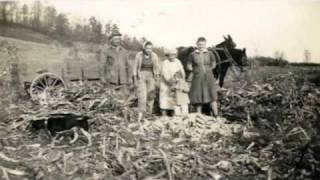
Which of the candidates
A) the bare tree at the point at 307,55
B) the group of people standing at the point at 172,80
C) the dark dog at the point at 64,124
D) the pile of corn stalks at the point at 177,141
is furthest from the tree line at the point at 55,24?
the bare tree at the point at 307,55

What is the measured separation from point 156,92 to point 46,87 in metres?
0.83

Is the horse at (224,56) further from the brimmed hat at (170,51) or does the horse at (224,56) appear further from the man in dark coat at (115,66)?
the man in dark coat at (115,66)

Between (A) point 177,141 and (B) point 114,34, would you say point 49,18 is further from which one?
(A) point 177,141

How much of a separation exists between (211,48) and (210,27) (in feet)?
1.70

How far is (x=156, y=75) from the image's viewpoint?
13.5 feet

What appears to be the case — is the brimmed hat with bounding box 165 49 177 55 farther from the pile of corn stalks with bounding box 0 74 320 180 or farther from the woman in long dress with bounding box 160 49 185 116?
the pile of corn stalks with bounding box 0 74 320 180

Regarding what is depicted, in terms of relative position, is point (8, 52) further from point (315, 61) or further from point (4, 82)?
point (315, 61)

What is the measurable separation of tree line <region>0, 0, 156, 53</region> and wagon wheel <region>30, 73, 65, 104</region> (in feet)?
1.27

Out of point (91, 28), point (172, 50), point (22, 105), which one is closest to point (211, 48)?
point (172, 50)

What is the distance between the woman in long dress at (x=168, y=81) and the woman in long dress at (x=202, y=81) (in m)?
0.11

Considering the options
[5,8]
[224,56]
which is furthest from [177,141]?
[224,56]

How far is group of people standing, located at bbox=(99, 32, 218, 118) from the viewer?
158 inches

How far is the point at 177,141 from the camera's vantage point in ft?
11.4

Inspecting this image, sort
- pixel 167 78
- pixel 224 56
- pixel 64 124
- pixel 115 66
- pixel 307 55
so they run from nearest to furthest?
pixel 64 124
pixel 307 55
pixel 167 78
pixel 115 66
pixel 224 56
